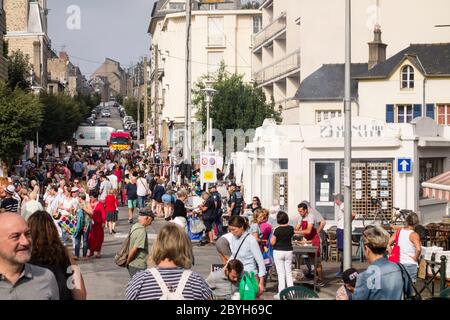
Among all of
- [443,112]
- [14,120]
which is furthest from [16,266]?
[443,112]

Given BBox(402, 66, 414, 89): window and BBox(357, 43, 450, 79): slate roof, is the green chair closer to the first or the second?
BBox(357, 43, 450, 79): slate roof

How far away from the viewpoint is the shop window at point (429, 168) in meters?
30.4

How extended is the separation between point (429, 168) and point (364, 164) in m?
2.81

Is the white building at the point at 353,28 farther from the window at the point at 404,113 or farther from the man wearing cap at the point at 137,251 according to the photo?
the man wearing cap at the point at 137,251

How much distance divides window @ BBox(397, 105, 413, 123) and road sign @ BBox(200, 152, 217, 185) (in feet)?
51.8

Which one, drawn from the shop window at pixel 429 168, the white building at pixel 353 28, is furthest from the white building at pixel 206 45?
the shop window at pixel 429 168

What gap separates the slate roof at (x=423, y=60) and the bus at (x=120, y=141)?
4730 cm

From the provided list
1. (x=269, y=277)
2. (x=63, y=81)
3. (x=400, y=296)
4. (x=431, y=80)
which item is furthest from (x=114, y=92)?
(x=400, y=296)

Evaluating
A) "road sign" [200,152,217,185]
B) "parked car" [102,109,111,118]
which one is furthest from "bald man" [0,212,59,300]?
"parked car" [102,109,111,118]

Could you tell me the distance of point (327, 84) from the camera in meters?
52.2

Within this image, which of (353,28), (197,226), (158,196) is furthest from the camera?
(353,28)

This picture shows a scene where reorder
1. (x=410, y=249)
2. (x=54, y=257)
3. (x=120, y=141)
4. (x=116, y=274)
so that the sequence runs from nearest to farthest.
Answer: (x=54, y=257) < (x=410, y=249) < (x=116, y=274) < (x=120, y=141)

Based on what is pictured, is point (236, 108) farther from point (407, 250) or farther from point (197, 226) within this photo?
point (407, 250)

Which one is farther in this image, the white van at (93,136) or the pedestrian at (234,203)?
the white van at (93,136)
